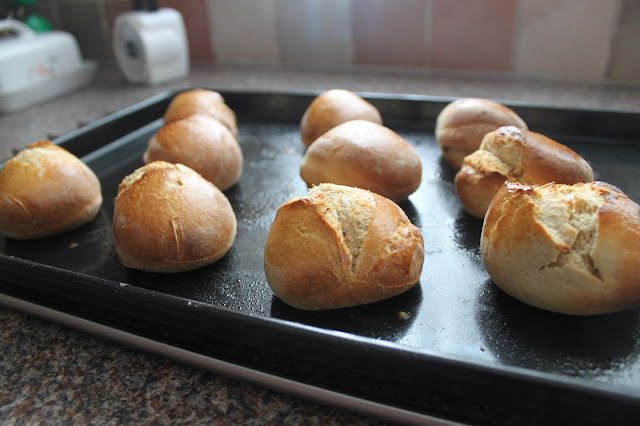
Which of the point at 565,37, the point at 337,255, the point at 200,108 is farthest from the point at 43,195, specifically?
the point at 565,37

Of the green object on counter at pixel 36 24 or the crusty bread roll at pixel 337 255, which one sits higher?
the green object on counter at pixel 36 24

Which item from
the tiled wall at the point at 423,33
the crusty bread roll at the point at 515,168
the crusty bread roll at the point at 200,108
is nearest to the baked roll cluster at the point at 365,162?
the crusty bread roll at the point at 515,168

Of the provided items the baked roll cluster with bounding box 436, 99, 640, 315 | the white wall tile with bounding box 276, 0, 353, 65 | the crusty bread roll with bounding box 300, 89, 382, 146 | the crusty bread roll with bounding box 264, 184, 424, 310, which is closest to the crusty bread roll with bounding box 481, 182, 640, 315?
the baked roll cluster with bounding box 436, 99, 640, 315

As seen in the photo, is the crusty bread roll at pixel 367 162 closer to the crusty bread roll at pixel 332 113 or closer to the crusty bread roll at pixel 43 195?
the crusty bread roll at pixel 332 113

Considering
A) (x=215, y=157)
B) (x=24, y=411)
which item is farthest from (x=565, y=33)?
(x=24, y=411)

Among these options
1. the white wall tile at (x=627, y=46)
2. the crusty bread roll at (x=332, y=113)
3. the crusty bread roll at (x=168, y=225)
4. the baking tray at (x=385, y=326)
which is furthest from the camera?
the white wall tile at (x=627, y=46)

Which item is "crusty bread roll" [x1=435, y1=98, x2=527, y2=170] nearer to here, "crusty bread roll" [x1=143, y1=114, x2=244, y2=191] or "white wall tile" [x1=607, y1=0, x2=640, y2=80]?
"crusty bread roll" [x1=143, y1=114, x2=244, y2=191]

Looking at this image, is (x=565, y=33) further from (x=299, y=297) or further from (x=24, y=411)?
(x=24, y=411)

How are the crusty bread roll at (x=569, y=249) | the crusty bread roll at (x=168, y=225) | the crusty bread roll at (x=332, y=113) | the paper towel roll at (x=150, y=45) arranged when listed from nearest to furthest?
the crusty bread roll at (x=569, y=249), the crusty bread roll at (x=168, y=225), the crusty bread roll at (x=332, y=113), the paper towel roll at (x=150, y=45)
